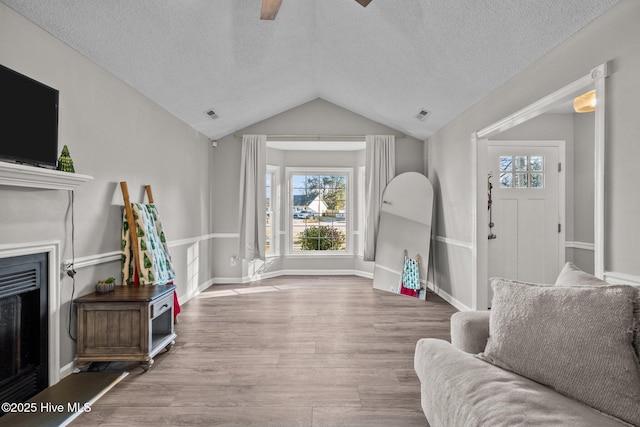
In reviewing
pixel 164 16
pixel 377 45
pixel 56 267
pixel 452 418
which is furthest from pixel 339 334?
pixel 164 16

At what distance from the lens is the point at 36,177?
75.5 inches

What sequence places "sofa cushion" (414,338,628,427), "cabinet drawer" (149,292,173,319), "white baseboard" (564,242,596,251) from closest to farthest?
"sofa cushion" (414,338,628,427), "cabinet drawer" (149,292,173,319), "white baseboard" (564,242,596,251)

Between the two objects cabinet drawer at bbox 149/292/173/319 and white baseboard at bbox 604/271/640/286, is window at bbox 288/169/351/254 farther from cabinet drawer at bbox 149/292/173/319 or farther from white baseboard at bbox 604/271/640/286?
white baseboard at bbox 604/271/640/286

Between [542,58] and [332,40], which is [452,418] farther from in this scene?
[332,40]

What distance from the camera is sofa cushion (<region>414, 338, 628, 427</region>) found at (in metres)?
1.09

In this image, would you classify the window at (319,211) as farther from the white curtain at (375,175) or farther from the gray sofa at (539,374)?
the gray sofa at (539,374)

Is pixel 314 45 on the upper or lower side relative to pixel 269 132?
upper

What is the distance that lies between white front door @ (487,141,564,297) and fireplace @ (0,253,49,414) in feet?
13.9

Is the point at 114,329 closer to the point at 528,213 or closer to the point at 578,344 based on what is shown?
the point at 578,344

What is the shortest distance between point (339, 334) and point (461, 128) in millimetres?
2715

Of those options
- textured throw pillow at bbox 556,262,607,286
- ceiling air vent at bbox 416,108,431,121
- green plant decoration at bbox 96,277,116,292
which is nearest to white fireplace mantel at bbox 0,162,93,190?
green plant decoration at bbox 96,277,116,292

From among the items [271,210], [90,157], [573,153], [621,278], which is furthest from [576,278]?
[271,210]

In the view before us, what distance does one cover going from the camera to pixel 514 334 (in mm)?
1397

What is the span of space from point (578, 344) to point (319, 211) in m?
5.21
